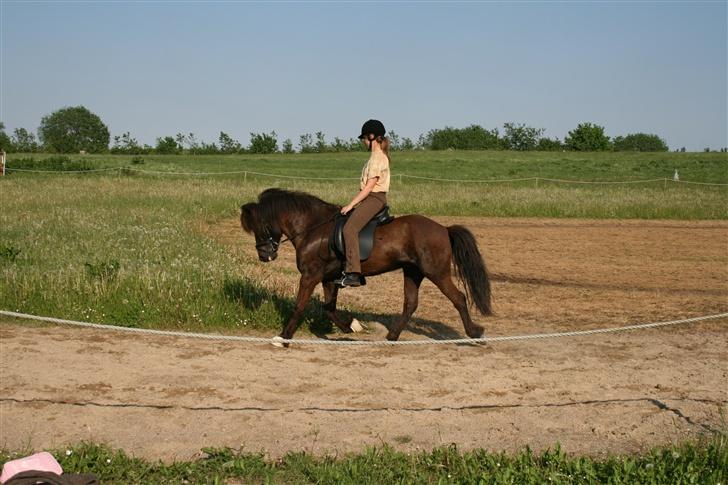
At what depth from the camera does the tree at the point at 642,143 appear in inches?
4551

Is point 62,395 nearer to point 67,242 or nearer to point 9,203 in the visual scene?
point 67,242

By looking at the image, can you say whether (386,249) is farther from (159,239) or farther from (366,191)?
(159,239)

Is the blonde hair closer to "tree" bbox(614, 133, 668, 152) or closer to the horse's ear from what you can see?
the horse's ear

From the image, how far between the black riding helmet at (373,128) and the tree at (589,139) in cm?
8823

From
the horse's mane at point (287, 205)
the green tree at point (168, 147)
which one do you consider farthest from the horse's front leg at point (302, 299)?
the green tree at point (168, 147)

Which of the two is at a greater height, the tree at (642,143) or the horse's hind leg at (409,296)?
the tree at (642,143)

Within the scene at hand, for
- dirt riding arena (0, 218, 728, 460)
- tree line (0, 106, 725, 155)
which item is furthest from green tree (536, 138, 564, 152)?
dirt riding arena (0, 218, 728, 460)

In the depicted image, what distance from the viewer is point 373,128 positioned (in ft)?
28.9

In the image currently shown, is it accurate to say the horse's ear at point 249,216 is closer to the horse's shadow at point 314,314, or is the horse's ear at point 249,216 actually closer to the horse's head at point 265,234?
the horse's head at point 265,234

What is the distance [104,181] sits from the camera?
3328 cm

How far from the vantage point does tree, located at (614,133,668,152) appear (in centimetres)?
11559

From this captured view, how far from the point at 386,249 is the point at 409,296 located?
0.80m

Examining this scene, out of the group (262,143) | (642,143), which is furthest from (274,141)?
(642,143)

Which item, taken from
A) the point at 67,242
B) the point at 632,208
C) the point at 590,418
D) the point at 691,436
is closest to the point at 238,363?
Answer: the point at 590,418
